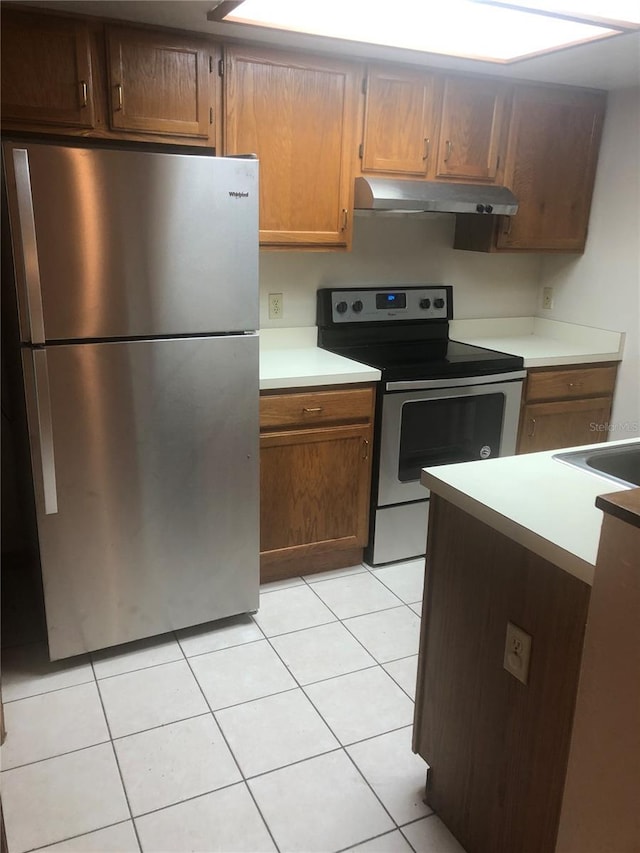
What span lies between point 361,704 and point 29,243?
5.42 ft

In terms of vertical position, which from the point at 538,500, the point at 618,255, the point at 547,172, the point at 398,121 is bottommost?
the point at 538,500

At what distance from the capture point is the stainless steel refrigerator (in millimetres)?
1863

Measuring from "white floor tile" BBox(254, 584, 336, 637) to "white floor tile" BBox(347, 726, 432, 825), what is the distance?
24.5 inches

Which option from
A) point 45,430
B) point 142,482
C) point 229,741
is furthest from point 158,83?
point 229,741

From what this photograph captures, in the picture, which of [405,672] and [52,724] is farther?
[405,672]

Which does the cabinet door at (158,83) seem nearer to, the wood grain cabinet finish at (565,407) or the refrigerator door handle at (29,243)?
the refrigerator door handle at (29,243)

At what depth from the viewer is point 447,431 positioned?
2.91 meters

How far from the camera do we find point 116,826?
164cm

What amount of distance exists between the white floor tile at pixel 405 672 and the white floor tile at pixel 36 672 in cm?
98

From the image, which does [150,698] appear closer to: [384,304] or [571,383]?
[384,304]

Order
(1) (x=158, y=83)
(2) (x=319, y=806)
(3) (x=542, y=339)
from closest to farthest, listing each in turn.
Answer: (2) (x=319, y=806), (1) (x=158, y=83), (3) (x=542, y=339)

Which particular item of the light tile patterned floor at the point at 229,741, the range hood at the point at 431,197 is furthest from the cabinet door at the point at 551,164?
the light tile patterned floor at the point at 229,741

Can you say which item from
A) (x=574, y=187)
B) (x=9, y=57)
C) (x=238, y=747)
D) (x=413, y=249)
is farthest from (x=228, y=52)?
(x=238, y=747)

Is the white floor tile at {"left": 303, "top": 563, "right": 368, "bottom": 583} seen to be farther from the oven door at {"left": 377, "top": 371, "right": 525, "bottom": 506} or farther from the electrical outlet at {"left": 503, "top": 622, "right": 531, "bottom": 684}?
the electrical outlet at {"left": 503, "top": 622, "right": 531, "bottom": 684}
